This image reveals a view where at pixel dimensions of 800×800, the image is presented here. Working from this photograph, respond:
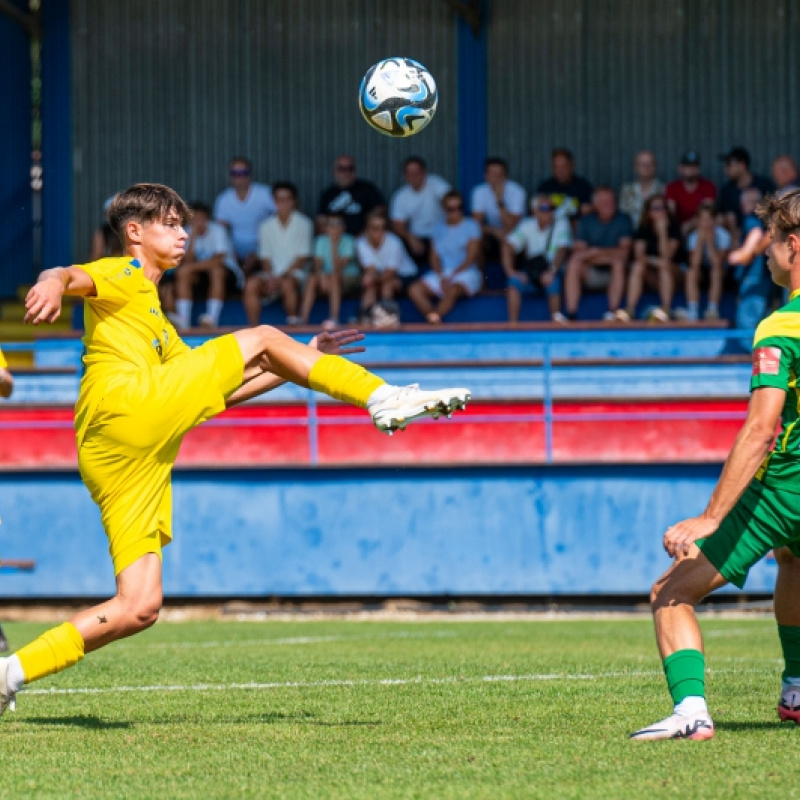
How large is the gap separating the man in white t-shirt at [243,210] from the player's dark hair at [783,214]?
46.5ft

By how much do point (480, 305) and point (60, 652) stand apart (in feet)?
43.9

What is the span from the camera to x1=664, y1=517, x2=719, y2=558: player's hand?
5348 millimetres

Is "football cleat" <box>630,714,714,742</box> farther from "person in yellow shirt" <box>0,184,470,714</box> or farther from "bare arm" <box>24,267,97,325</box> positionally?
"bare arm" <box>24,267,97,325</box>

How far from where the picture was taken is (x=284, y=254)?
19.3m

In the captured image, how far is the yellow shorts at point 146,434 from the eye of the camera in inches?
243

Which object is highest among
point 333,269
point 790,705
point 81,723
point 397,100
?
point 397,100

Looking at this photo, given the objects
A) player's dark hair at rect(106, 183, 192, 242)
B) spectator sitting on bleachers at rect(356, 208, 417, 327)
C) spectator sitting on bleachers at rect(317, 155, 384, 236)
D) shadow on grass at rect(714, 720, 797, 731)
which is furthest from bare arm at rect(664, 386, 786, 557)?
spectator sitting on bleachers at rect(317, 155, 384, 236)

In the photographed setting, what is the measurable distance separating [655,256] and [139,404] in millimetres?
12977

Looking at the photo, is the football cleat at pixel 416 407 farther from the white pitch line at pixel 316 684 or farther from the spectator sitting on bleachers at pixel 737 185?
the spectator sitting on bleachers at pixel 737 185

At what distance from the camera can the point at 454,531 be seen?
54.2 feet

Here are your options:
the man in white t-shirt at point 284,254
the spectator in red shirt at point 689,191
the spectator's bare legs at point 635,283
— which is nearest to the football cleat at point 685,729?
the spectator's bare legs at point 635,283

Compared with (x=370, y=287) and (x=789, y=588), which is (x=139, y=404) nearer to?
(x=789, y=588)

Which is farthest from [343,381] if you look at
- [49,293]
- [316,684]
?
[316,684]

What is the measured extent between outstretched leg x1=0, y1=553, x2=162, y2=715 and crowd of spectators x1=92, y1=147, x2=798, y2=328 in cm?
1201
